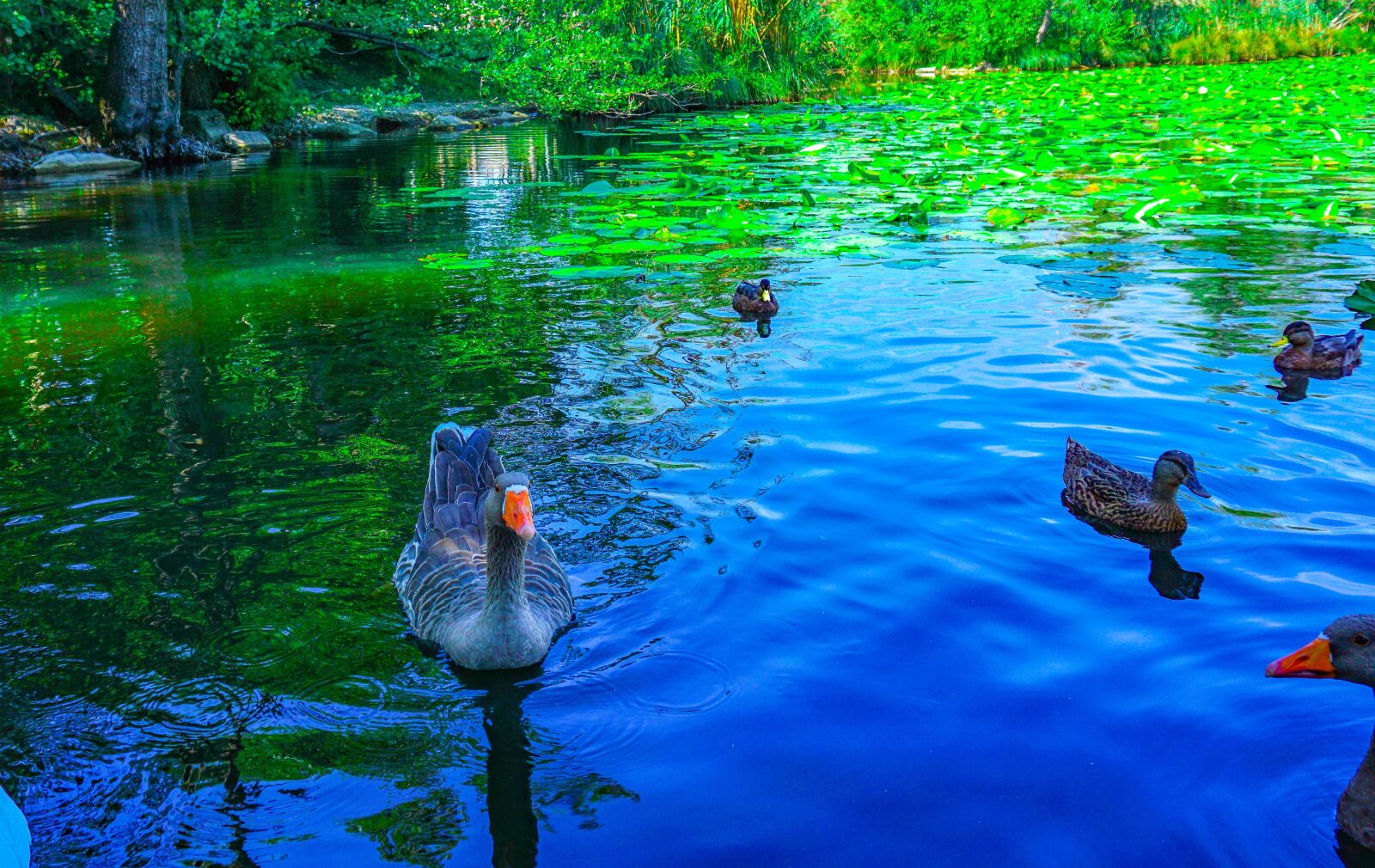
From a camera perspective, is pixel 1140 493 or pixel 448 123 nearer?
pixel 1140 493

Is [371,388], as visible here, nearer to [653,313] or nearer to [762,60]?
[653,313]

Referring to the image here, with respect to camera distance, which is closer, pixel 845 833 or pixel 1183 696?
pixel 845 833

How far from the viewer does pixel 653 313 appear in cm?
948

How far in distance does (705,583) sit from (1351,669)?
98.0 inches

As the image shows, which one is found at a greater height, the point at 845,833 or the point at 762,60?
the point at 762,60

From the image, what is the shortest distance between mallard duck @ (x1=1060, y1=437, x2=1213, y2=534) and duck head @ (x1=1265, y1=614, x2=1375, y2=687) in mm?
1805

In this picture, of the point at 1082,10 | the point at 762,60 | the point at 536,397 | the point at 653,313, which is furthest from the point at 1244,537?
the point at 1082,10

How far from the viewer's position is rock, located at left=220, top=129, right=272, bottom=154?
23734mm

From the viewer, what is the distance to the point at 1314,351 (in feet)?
23.8

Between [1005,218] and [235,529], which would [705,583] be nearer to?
[235,529]

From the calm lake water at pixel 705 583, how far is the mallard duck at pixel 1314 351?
170 millimetres

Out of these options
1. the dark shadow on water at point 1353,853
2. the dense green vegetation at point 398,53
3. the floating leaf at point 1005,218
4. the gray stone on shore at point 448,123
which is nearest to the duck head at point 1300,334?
the dark shadow on water at point 1353,853

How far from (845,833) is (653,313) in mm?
6571

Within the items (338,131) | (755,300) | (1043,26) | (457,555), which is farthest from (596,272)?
(1043,26)
